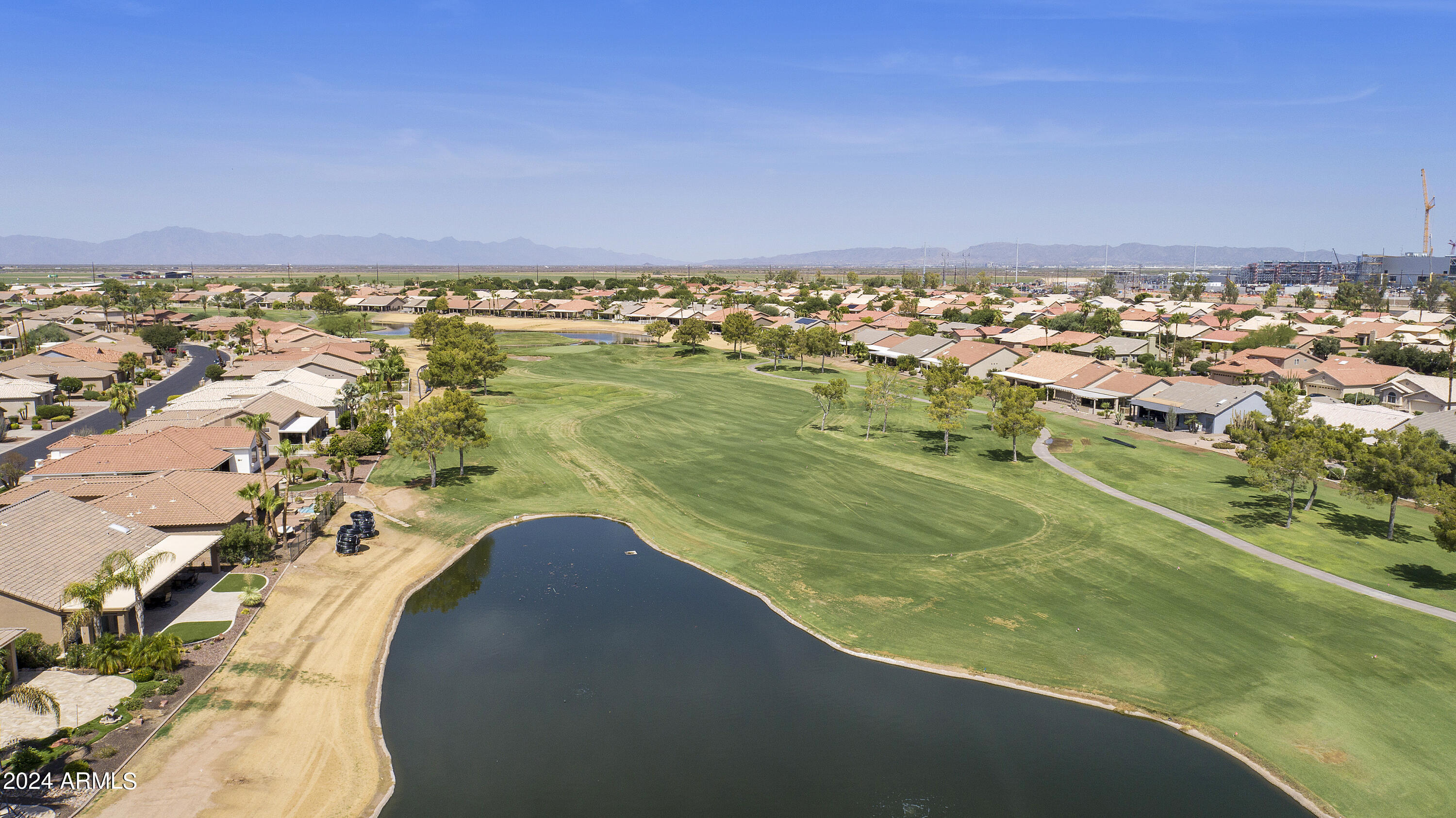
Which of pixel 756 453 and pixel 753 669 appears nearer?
pixel 753 669

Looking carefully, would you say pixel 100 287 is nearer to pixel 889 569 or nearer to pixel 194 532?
pixel 194 532

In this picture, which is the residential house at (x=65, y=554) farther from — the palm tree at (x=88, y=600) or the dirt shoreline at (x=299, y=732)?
the dirt shoreline at (x=299, y=732)

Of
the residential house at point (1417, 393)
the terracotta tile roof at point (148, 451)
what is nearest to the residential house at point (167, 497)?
the terracotta tile roof at point (148, 451)

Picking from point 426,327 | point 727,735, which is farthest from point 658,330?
point 727,735

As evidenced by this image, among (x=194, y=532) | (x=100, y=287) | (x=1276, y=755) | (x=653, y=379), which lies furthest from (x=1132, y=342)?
(x=100, y=287)

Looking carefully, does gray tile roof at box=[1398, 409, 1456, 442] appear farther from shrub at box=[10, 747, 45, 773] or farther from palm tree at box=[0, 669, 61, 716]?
shrub at box=[10, 747, 45, 773]

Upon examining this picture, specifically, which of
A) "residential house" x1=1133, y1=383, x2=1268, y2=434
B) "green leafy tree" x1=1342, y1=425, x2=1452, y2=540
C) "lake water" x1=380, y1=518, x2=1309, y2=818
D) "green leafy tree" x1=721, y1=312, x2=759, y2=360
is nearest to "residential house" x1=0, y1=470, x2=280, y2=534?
"lake water" x1=380, y1=518, x2=1309, y2=818
